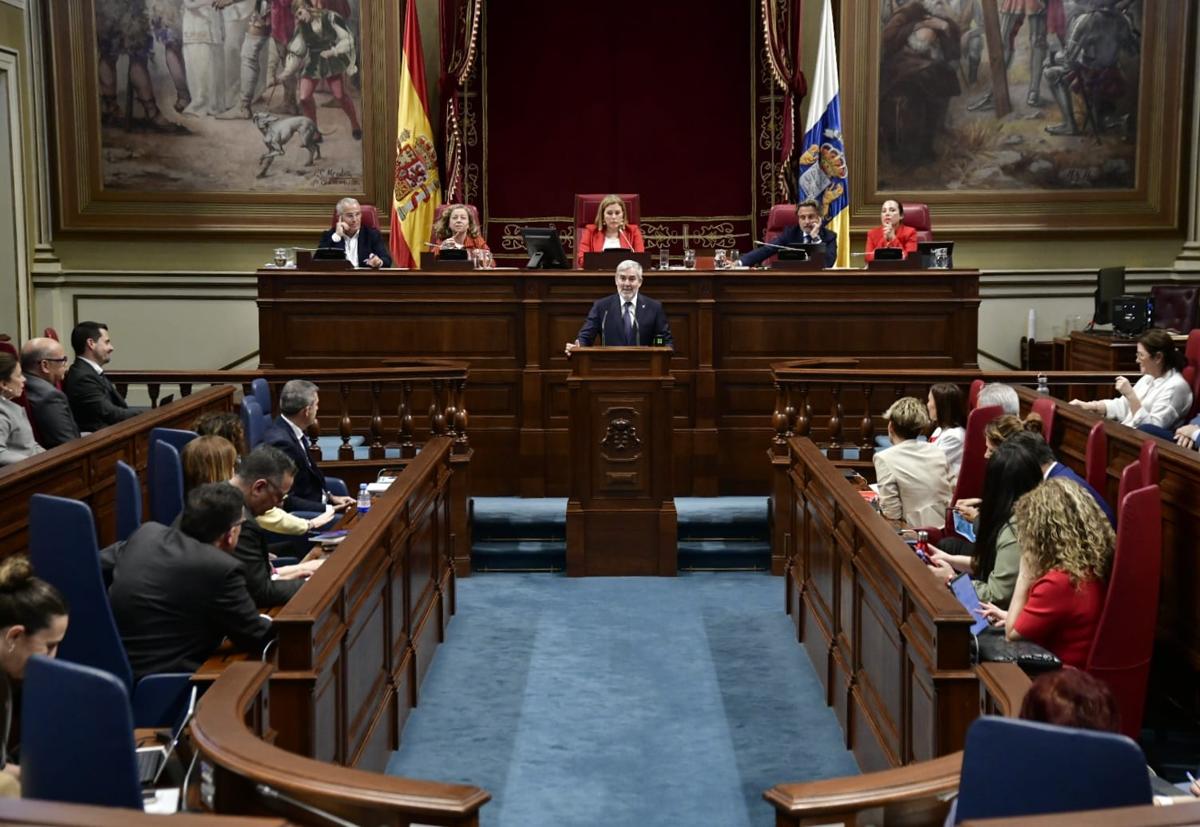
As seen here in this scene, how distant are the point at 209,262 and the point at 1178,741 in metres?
8.99

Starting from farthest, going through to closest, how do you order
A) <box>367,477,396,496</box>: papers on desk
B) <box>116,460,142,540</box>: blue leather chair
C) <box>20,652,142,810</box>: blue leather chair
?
<box>367,477,396,496</box>: papers on desk < <box>116,460,142,540</box>: blue leather chair < <box>20,652,142,810</box>: blue leather chair

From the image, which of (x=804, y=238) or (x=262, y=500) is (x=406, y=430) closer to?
(x=262, y=500)

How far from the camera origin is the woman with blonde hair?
4.28 m

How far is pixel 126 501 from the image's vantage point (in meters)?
5.05

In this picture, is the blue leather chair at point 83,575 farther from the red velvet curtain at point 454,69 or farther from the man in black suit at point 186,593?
the red velvet curtain at point 454,69

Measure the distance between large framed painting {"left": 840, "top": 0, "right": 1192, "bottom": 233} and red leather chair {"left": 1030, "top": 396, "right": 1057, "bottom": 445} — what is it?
5.40 metres

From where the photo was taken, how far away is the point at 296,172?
11961 mm

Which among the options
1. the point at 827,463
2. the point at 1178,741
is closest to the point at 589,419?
the point at 827,463

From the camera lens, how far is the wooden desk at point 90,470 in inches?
206

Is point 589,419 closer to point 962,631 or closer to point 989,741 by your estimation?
point 962,631

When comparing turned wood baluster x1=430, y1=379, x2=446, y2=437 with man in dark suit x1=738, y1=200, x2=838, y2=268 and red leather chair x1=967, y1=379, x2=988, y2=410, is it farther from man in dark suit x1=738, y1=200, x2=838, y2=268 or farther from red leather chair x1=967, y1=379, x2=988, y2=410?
red leather chair x1=967, y1=379, x2=988, y2=410

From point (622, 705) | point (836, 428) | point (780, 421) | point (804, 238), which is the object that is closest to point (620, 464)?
point (780, 421)

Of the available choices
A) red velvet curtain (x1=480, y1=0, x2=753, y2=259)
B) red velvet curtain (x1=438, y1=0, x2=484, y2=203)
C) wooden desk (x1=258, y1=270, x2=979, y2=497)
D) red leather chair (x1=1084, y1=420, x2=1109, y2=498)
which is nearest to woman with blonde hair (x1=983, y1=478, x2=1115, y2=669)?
red leather chair (x1=1084, y1=420, x2=1109, y2=498)

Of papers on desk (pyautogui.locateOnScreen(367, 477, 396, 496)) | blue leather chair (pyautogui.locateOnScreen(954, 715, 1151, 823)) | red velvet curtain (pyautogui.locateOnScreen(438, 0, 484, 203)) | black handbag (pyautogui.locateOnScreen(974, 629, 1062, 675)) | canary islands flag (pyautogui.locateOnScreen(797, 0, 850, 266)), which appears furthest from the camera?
red velvet curtain (pyautogui.locateOnScreen(438, 0, 484, 203))
